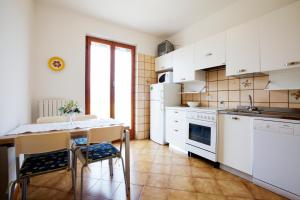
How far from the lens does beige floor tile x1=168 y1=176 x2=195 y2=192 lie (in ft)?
5.49

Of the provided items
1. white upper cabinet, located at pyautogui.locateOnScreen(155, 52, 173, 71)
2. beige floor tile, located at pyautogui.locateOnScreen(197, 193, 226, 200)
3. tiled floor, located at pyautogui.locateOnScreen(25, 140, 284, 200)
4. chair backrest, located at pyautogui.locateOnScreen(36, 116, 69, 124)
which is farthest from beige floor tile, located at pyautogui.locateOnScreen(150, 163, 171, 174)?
white upper cabinet, located at pyautogui.locateOnScreen(155, 52, 173, 71)

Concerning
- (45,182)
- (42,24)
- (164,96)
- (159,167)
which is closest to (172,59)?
(164,96)

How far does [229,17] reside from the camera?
2.54m

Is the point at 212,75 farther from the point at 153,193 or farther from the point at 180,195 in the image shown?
the point at 153,193

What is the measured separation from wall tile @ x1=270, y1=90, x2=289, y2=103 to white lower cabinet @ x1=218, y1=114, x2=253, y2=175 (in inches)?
21.7

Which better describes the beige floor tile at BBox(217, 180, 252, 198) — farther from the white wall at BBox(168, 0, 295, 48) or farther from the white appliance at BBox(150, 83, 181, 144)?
the white wall at BBox(168, 0, 295, 48)

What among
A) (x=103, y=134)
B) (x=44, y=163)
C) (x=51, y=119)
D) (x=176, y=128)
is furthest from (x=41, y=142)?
(x=176, y=128)

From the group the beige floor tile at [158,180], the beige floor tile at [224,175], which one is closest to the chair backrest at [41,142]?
the beige floor tile at [158,180]

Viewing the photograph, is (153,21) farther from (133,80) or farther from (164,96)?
(164,96)

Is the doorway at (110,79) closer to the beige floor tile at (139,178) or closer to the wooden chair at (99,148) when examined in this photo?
the beige floor tile at (139,178)

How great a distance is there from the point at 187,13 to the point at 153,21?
0.71 m

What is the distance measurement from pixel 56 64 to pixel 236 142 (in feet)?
10.5

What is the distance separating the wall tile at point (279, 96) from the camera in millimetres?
1883

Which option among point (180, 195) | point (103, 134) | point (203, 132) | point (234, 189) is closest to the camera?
point (103, 134)
